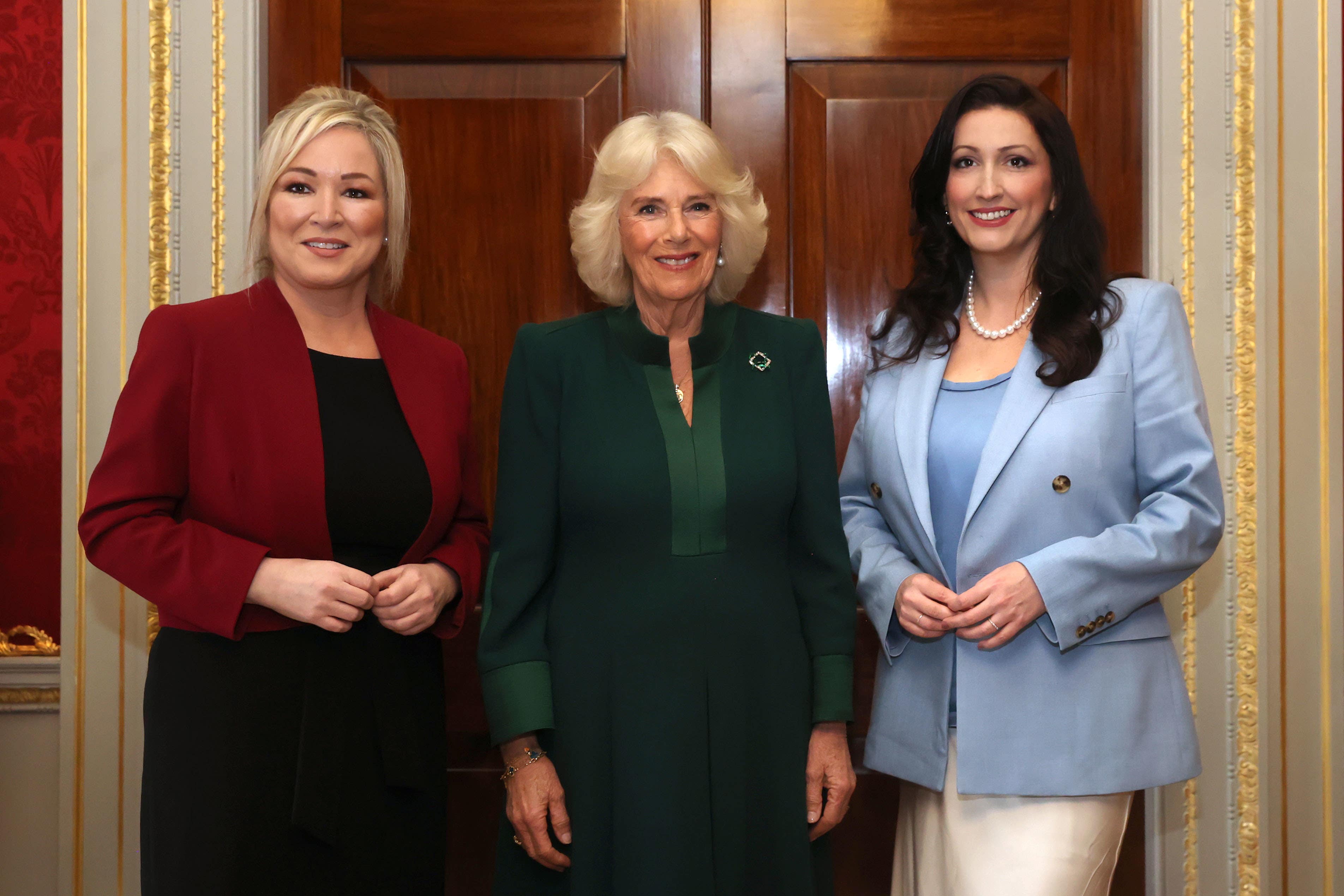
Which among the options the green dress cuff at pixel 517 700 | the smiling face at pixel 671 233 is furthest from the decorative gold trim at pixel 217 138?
the green dress cuff at pixel 517 700

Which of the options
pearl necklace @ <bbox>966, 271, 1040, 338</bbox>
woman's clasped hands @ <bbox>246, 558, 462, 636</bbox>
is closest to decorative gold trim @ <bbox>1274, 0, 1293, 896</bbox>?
pearl necklace @ <bbox>966, 271, 1040, 338</bbox>

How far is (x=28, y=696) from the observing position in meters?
2.44

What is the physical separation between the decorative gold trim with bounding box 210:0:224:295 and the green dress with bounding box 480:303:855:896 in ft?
3.32

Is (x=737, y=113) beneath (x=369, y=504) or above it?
above

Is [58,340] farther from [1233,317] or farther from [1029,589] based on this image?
[1233,317]

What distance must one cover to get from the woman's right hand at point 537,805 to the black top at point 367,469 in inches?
15.0

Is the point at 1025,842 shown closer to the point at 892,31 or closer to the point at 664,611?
the point at 664,611

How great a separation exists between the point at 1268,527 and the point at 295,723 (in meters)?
2.13

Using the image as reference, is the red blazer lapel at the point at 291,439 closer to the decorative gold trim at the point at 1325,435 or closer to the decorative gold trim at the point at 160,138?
the decorative gold trim at the point at 160,138

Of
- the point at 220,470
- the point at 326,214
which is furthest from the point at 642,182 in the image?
the point at 220,470

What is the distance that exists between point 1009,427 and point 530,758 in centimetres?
96

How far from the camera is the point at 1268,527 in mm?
2453

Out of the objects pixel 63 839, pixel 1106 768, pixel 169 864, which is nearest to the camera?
pixel 169 864

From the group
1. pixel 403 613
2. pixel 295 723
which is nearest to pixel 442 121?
pixel 403 613
